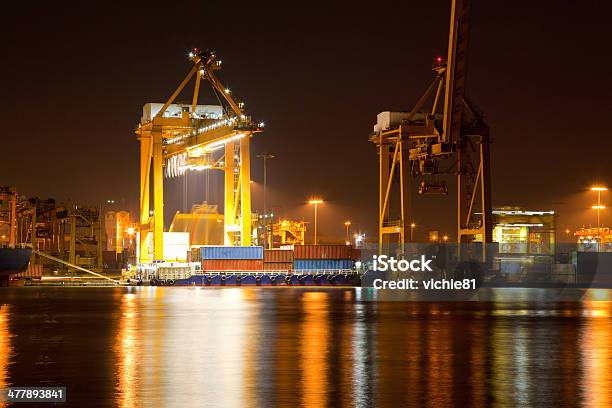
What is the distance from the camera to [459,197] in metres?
59.2

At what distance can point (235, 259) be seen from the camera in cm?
6150

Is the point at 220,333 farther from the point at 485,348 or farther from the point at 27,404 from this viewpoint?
the point at 27,404

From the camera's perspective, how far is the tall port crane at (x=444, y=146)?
172ft

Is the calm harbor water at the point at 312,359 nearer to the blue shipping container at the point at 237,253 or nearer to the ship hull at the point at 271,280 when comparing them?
the ship hull at the point at 271,280

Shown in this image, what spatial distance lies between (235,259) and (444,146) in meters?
17.7

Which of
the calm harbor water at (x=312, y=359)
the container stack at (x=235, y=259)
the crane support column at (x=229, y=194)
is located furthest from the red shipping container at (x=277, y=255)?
the calm harbor water at (x=312, y=359)

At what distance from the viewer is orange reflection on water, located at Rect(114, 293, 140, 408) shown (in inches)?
443

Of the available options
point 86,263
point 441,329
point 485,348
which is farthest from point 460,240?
point 86,263

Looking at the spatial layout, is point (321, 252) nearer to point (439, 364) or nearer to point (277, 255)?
point (277, 255)

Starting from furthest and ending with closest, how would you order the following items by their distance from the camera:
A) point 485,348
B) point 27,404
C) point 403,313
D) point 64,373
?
point 403,313 → point 485,348 → point 64,373 → point 27,404

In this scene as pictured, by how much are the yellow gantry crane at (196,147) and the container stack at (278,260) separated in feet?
7.41

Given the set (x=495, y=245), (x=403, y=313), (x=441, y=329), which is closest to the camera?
(x=441, y=329)

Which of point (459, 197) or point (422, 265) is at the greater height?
point (459, 197)

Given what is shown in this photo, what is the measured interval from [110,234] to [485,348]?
475 ft
